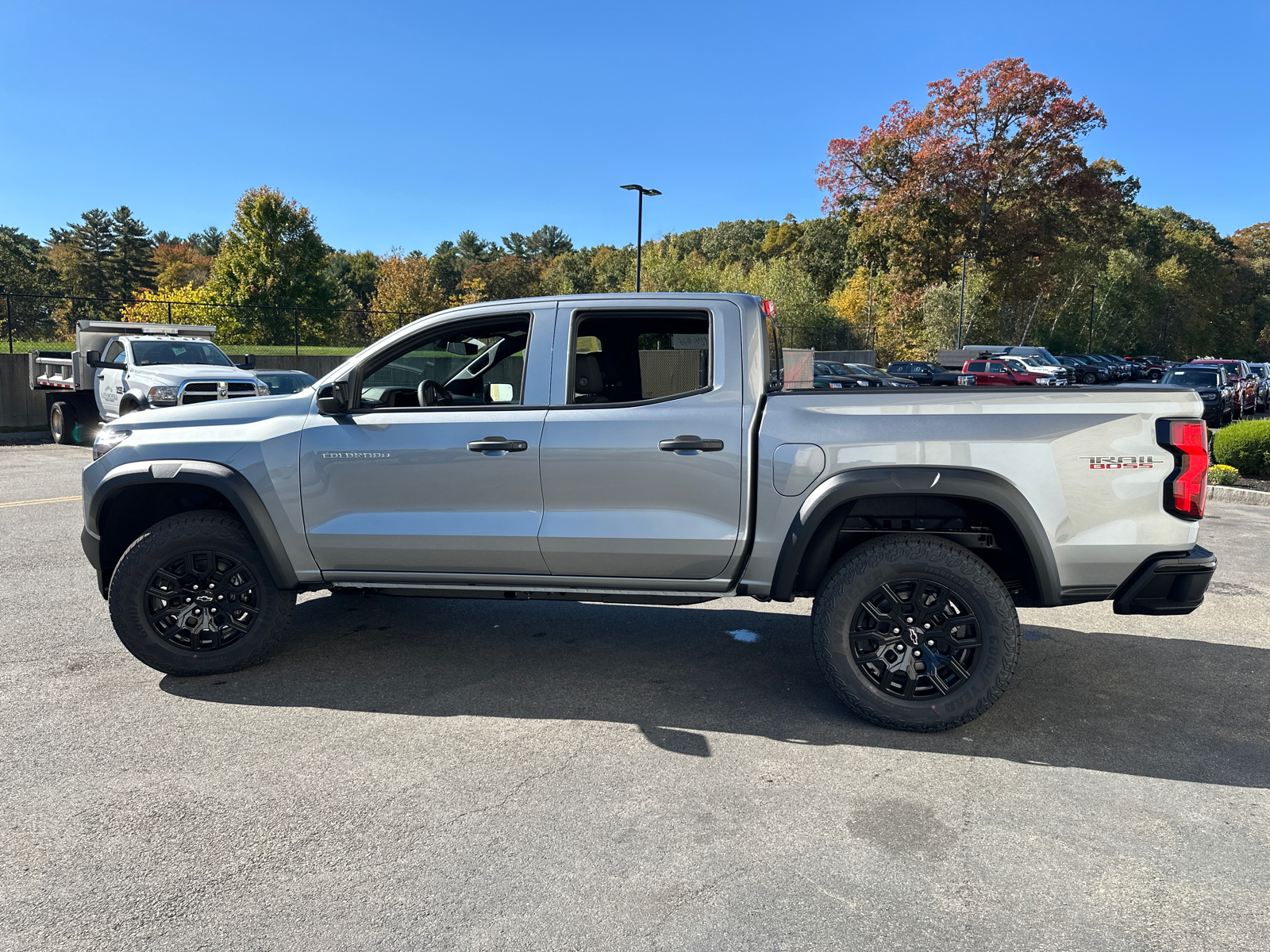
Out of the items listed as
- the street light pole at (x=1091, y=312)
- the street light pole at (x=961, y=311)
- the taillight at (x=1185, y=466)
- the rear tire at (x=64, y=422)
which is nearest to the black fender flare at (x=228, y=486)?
the taillight at (x=1185, y=466)

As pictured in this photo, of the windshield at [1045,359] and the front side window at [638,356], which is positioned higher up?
the windshield at [1045,359]

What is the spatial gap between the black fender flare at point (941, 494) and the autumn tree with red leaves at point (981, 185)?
4599 centimetres

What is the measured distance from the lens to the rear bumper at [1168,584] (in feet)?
12.7

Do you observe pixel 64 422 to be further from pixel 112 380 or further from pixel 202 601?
pixel 202 601

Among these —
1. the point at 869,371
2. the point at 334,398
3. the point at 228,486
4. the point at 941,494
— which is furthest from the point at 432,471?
the point at 869,371

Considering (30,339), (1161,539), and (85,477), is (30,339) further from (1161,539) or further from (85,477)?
(1161,539)

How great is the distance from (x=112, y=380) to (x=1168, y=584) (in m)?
15.9

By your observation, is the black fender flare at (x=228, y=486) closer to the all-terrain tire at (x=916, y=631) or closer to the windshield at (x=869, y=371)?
the all-terrain tire at (x=916, y=631)

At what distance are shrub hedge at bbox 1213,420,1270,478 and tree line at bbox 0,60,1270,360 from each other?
2132cm

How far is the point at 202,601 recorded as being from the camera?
4.67 metres

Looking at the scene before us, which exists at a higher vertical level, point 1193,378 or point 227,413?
point 1193,378

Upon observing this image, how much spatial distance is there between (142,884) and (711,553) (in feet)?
8.35

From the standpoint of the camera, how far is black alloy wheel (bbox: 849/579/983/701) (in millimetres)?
4000

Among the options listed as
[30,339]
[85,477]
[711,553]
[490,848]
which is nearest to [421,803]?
[490,848]
